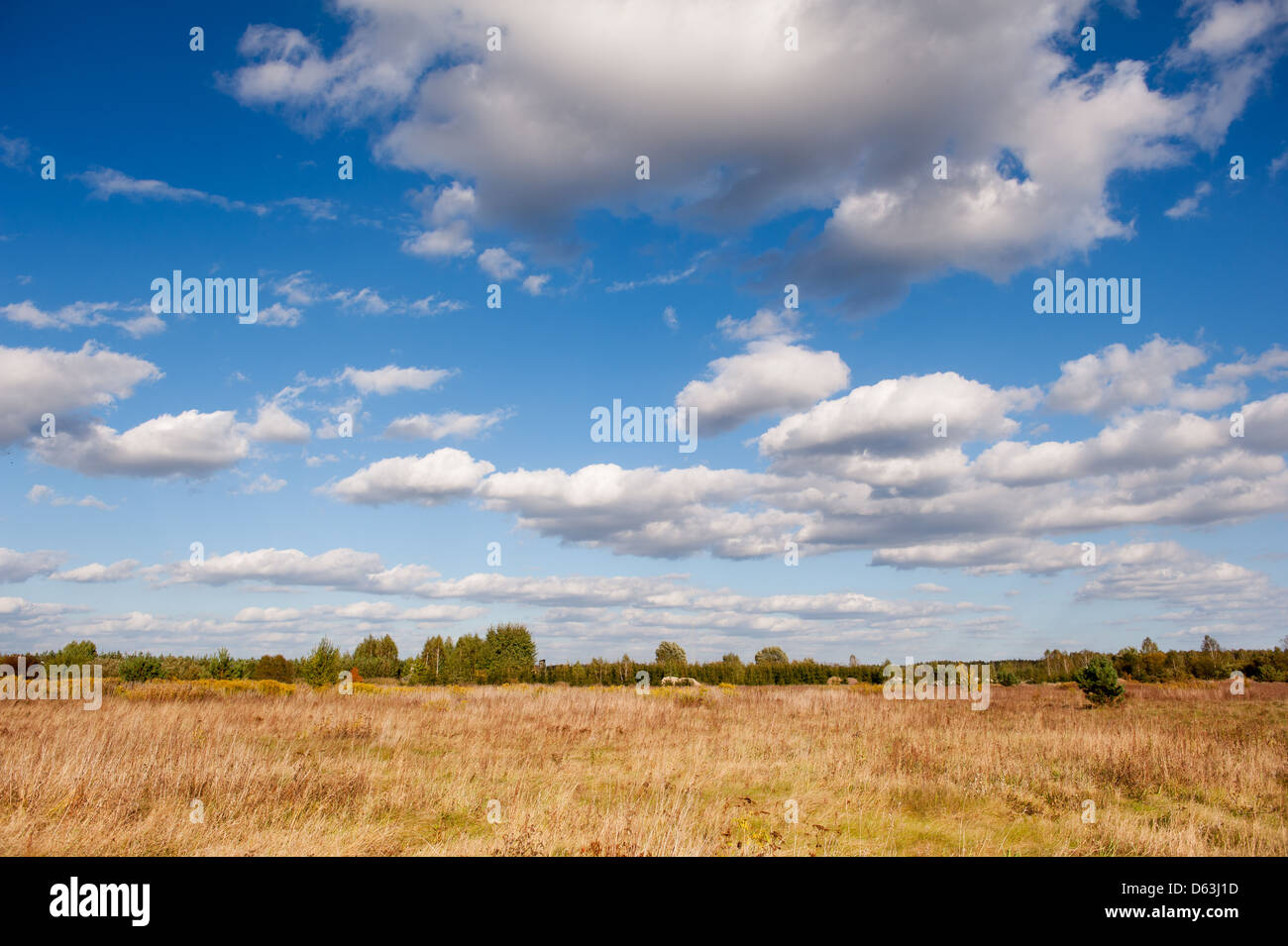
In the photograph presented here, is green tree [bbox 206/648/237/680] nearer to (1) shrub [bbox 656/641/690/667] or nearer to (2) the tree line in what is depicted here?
(2) the tree line

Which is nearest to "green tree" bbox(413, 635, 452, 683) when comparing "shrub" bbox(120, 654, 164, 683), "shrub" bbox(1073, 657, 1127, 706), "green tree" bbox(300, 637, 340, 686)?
"green tree" bbox(300, 637, 340, 686)

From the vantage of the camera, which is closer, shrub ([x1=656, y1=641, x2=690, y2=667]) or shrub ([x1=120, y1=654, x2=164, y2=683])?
shrub ([x1=120, y1=654, x2=164, y2=683])

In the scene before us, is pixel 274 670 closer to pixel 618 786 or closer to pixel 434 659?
pixel 434 659

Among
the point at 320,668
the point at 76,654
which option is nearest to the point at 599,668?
the point at 320,668

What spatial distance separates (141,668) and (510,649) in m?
26.1

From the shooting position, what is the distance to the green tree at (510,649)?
169ft

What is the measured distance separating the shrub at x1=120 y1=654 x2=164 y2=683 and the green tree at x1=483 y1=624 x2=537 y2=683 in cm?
2128

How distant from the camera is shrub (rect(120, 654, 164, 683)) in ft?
108

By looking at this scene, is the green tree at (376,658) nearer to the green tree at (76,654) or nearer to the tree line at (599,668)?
the tree line at (599,668)

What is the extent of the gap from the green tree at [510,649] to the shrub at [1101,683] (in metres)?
35.4

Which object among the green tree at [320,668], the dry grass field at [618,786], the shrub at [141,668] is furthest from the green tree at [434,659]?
the dry grass field at [618,786]
